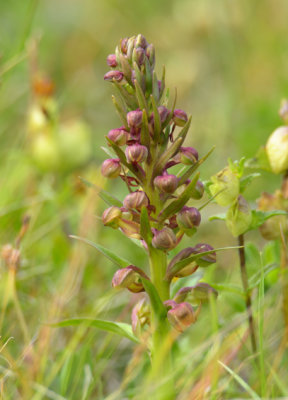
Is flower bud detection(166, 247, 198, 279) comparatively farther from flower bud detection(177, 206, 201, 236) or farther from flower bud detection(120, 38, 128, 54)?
flower bud detection(120, 38, 128, 54)

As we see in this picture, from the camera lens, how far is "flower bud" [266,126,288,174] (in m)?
1.37

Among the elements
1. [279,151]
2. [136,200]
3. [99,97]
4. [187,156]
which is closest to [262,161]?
[279,151]

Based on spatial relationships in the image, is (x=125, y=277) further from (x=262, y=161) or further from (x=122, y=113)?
(x=262, y=161)

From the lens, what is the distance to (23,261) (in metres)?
1.50

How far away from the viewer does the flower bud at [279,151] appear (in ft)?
4.49

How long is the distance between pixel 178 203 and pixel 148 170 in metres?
0.10

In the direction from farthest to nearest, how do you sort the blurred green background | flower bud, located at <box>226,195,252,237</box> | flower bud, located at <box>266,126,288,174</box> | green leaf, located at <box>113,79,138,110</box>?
the blurred green background
flower bud, located at <box>266,126,288,174</box>
flower bud, located at <box>226,195,252,237</box>
green leaf, located at <box>113,79,138,110</box>

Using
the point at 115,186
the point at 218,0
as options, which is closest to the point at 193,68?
the point at 218,0

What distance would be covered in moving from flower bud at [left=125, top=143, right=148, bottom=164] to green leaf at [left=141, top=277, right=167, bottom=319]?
8.6 inches

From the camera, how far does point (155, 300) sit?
1030 mm

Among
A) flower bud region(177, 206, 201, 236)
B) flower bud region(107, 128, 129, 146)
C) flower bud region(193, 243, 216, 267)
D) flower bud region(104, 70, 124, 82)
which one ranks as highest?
flower bud region(104, 70, 124, 82)

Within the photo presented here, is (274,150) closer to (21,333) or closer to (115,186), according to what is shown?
(21,333)

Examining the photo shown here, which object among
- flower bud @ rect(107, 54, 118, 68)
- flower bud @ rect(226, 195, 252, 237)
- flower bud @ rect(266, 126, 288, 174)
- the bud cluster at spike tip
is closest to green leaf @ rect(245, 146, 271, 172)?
flower bud @ rect(266, 126, 288, 174)

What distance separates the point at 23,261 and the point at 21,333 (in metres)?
0.22
